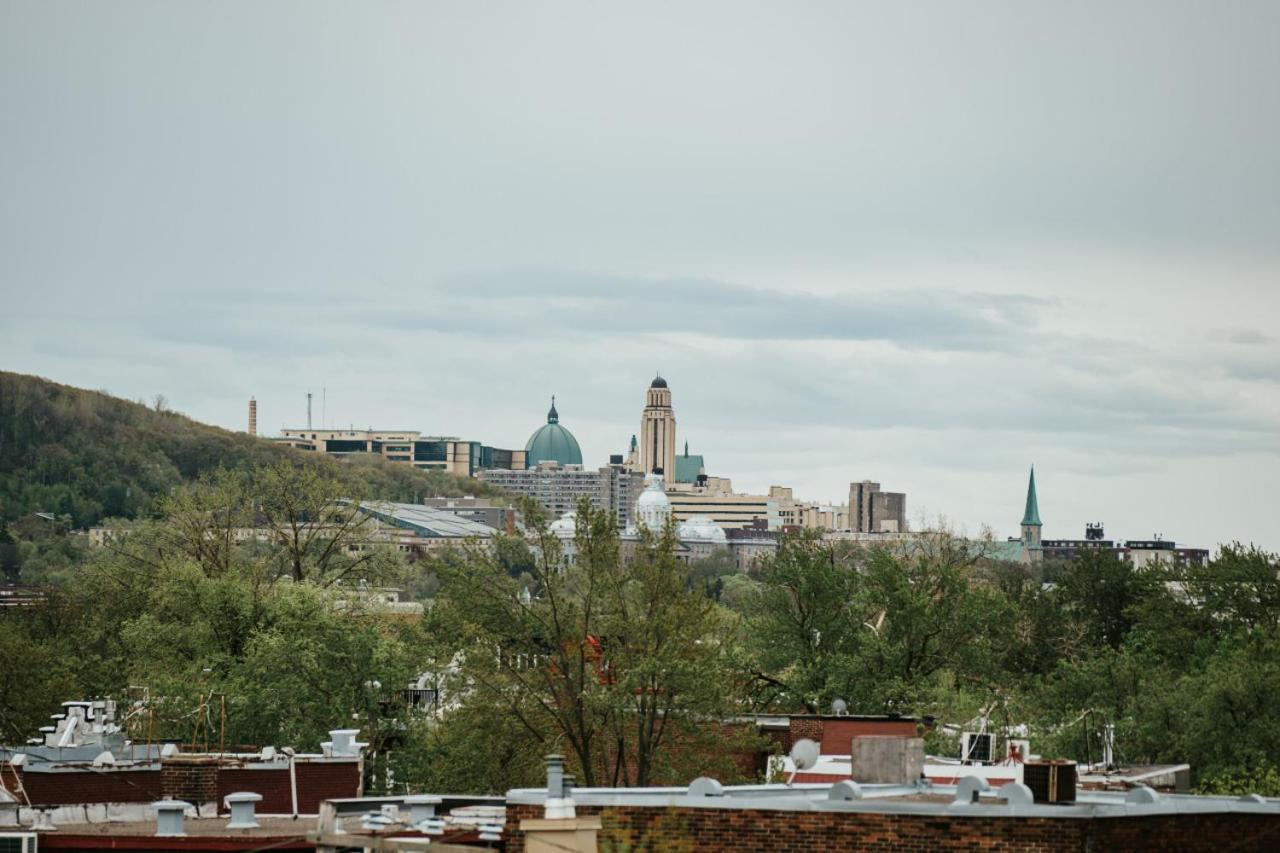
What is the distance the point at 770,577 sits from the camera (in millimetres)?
65500

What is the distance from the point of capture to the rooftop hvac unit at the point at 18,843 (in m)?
25.0

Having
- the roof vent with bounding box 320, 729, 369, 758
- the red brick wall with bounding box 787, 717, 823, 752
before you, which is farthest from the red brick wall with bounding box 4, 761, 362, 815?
the red brick wall with bounding box 787, 717, 823, 752

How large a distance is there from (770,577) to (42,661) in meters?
20.5

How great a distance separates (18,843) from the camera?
2512 cm

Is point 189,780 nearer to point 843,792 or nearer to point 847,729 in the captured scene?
point 843,792

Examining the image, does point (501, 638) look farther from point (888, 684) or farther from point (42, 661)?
point (42, 661)

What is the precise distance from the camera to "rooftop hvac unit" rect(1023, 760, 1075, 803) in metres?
23.8

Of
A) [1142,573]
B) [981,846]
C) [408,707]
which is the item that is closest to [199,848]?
[981,846]

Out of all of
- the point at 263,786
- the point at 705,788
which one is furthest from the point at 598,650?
the point at 705,788

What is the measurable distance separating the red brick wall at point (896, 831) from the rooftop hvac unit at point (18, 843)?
17.9 feet

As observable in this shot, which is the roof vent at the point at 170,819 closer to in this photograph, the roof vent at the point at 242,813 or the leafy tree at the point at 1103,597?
the roof vent at the point at 242,813

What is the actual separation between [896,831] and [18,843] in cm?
917

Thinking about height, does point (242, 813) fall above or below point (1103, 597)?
below

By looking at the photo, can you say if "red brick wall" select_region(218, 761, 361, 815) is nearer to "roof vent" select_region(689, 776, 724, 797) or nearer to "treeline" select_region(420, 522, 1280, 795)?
"treeline" select_region(420, 522, 1280, 795)
